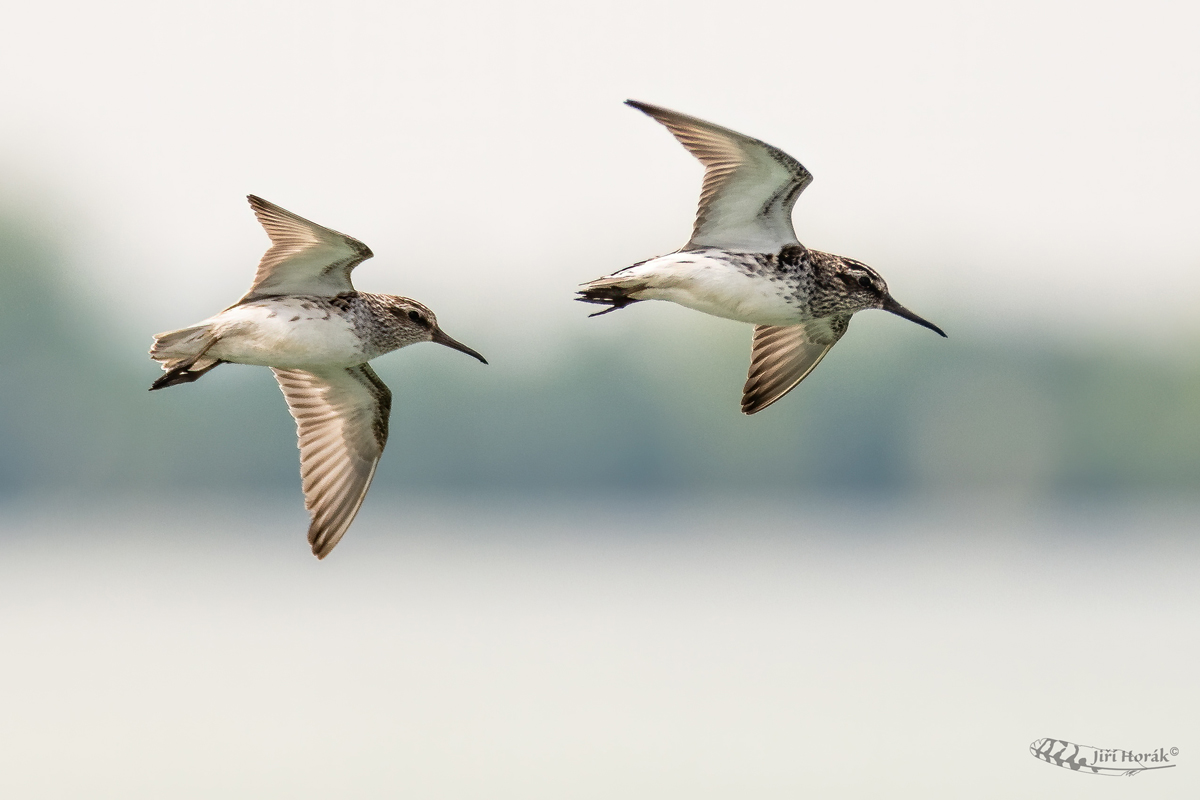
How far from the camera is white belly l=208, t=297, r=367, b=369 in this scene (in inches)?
528

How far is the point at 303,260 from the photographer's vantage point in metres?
13.6

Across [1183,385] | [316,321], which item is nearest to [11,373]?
[1183,385]

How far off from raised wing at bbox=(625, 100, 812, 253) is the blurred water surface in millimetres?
31855

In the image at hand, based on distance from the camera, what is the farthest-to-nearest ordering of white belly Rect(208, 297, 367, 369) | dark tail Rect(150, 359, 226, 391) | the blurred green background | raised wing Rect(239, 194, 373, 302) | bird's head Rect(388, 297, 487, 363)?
1. the blurred green background
2. bird's head Rect(388, 297, 487, 363)
3. dark tail Rect(150, 359, 226, 391)
4. white belly Rect(208, 297, 367, 369)
5. raised wing Rect(239, 194, 373, 302)

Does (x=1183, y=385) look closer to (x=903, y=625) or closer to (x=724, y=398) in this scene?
(x=724, y=398)

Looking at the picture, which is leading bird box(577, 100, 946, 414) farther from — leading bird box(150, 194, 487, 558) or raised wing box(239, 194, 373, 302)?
raised wing box(239, 194, 373, 302)

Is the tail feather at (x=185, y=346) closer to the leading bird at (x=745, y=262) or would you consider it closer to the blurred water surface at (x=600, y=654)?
the leading bird at (x=745, y=262)

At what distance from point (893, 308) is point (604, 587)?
73843 mm

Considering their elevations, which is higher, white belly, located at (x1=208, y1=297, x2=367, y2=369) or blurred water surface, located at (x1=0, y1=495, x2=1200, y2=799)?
white belly, located at (x1=208, y1=297, x2=367, y2=369)

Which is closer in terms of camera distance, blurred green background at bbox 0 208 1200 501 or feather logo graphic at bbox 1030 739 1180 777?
feather logo graphic at bbox 1030 739 1180 777

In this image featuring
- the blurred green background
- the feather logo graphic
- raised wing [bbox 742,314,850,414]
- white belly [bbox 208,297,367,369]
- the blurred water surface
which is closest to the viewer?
white belly [bbox 208,297,367,369]

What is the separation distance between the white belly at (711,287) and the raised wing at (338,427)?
293cm

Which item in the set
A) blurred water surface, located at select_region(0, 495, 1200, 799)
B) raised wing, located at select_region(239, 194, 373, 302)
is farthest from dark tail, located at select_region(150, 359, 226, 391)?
blurred water surface, located at select_region(0, 495, 1200, 799)

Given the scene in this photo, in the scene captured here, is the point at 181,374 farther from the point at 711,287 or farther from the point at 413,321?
the point at 711,287
